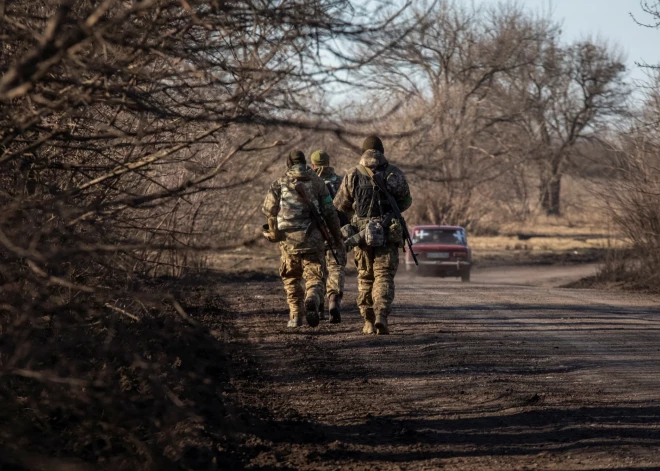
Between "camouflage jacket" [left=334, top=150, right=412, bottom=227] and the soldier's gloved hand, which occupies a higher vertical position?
"camouflage jacket" [left=334, top=150, right=412, bottom=227]

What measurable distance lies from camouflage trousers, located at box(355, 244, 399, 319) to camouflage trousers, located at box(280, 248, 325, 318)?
46cm

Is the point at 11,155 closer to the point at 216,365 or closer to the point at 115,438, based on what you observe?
the point at 115,438

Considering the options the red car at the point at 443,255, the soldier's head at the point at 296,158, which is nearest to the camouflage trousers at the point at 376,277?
the soldier's head at the point at 296,158

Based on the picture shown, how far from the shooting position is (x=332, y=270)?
12.0 m

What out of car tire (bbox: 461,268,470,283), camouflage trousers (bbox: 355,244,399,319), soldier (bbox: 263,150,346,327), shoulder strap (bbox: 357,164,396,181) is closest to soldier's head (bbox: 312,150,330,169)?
soldier (bbox: 263,150,346,327)

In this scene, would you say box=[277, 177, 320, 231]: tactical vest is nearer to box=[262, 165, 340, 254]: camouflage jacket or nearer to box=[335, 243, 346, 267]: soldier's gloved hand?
box=[262, 165, 340, 254]: camouflage jacket

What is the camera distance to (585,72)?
52781 mm

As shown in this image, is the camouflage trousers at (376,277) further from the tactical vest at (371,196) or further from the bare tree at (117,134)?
the bare tree at (117,134)

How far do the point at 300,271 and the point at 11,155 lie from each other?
716 cm

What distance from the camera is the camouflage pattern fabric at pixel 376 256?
35.7 ft

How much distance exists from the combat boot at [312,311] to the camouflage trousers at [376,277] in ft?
1.69

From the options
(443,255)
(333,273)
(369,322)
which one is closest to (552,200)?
(443,255)

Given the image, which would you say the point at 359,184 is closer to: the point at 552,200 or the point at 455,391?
the point at 455,391

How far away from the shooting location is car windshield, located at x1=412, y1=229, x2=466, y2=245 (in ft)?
75.9
